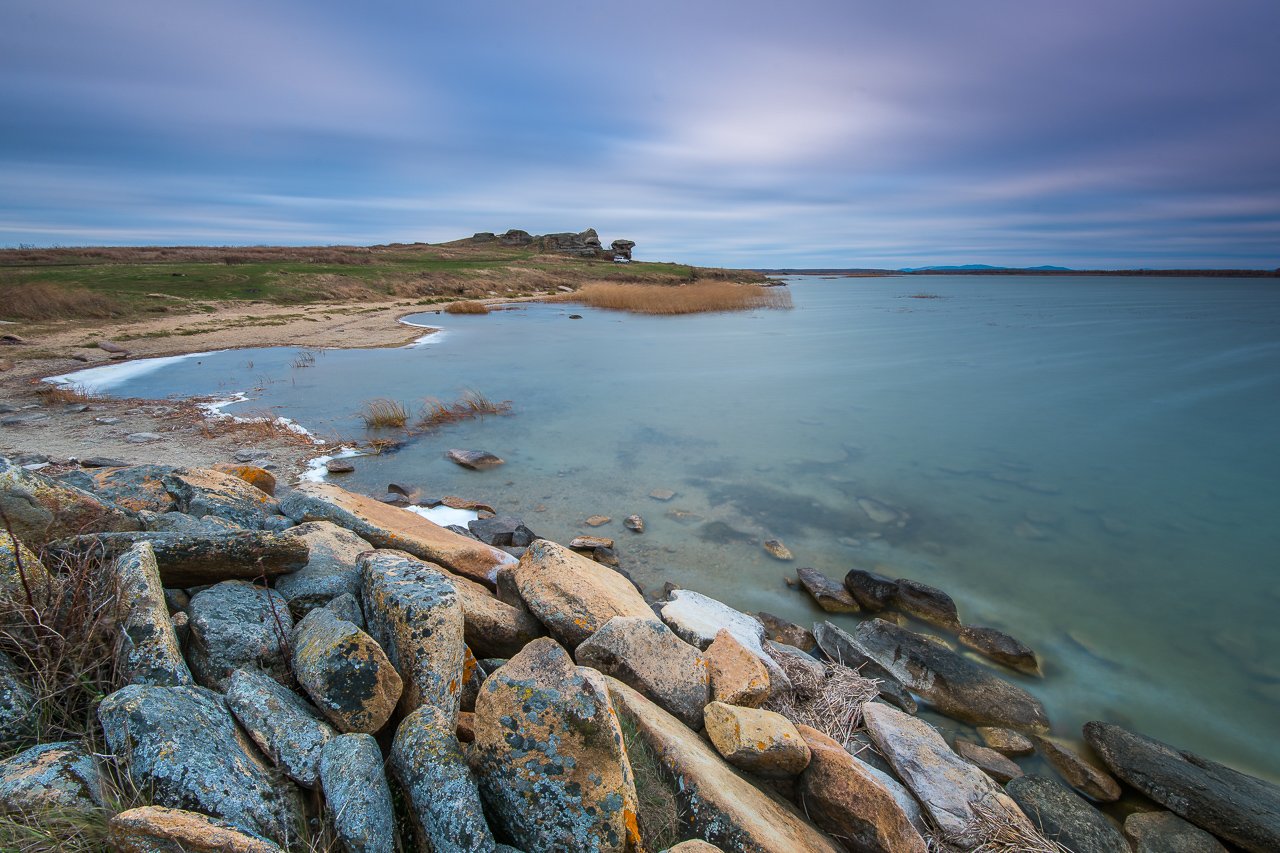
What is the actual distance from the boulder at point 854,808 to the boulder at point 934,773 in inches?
19.5

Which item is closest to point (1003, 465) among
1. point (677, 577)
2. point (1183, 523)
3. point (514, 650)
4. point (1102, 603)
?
point (1183, 523)

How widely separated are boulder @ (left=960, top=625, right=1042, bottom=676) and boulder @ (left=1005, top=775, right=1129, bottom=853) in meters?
1.54

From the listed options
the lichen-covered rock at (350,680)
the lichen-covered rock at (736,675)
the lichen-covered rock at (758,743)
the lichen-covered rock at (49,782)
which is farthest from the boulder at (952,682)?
the lichen-covered rock at (49,782)

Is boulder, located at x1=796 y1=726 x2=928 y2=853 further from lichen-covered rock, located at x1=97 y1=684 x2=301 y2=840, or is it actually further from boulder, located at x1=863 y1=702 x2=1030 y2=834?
lichen-covered rock, located at x1=97 y1=684 x2=301 y2=840

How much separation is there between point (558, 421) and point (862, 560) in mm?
7436

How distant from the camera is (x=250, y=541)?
3354mm

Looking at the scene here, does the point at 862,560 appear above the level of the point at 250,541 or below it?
below

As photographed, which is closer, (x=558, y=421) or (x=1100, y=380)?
(x=558, y=421)

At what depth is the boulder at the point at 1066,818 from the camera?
3.55 metres

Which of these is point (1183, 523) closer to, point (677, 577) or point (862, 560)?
point (862, 560)

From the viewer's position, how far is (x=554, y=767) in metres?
2.36

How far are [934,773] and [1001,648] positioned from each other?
225cm

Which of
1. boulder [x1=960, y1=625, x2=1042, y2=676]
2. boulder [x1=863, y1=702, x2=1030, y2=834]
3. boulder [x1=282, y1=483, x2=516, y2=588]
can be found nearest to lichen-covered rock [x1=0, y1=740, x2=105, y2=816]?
boulder [x1=282, y1=483, x2=516, y2=588]

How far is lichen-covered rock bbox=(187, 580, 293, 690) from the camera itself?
2.77 metres
